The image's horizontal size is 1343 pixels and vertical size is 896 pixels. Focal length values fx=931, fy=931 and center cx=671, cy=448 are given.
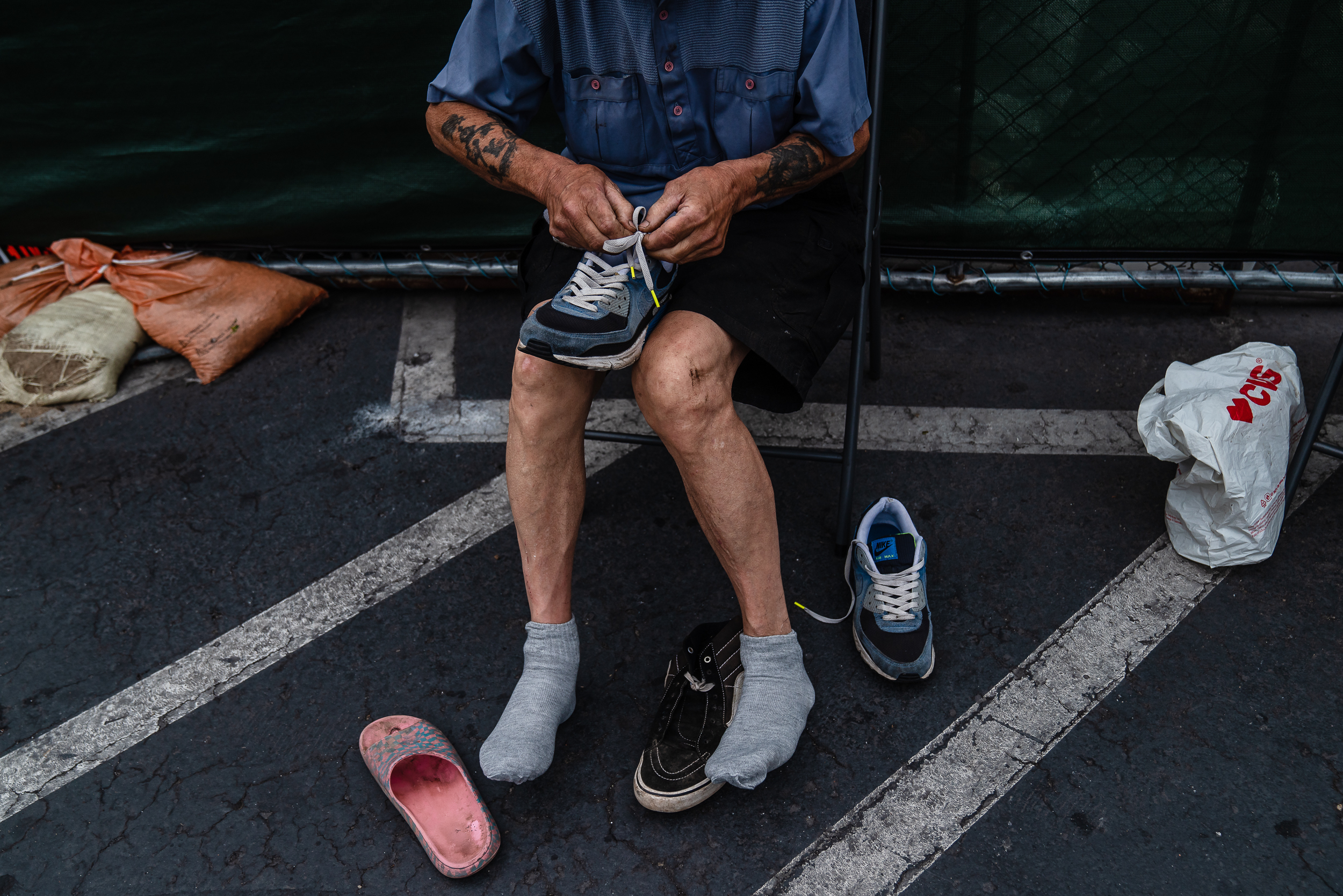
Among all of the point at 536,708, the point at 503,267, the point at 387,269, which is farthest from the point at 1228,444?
the point at 387,269

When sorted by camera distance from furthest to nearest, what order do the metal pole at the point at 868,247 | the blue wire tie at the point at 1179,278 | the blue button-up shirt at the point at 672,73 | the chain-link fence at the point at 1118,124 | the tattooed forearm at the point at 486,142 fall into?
the blue wire tie at the point at 1179,278, the chain-link fence at the point at 1118,124, the metal pole at the point at 868,247, the tattooed forearm at the point at 486,142, the blue button-up shirt at the point at 672,73

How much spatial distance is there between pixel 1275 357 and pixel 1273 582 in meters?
0.56

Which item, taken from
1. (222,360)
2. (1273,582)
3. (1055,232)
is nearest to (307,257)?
(222,360)

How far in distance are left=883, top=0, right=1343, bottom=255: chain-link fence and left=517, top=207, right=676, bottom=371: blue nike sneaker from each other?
1434mm

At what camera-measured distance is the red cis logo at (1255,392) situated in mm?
2207

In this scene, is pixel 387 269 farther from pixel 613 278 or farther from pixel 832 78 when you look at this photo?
pixel 832 78

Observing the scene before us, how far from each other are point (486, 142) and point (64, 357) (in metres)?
2.02

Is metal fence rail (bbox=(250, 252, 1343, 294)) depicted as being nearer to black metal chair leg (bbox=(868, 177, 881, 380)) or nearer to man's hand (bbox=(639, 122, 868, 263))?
black metal chair leg (bbox=(868, 177, 881, 380))

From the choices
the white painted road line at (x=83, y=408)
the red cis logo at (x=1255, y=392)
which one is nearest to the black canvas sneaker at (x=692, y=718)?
the red cis logo at (x=1255, y=392)

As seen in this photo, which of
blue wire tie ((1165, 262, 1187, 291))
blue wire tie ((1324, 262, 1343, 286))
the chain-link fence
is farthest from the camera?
blue wire tie ((1165, 262, 1187, 291))

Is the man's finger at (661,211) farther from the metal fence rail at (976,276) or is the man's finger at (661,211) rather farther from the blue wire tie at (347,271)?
the blue wire tie at (347,271)

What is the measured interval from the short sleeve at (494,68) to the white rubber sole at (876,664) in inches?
55.8

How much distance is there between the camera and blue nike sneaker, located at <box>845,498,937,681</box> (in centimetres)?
208

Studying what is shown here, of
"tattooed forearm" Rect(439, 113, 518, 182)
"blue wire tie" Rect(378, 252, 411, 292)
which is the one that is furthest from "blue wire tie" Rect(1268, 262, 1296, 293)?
"blue wire tie" Rect(378, 252, 411, 292)
